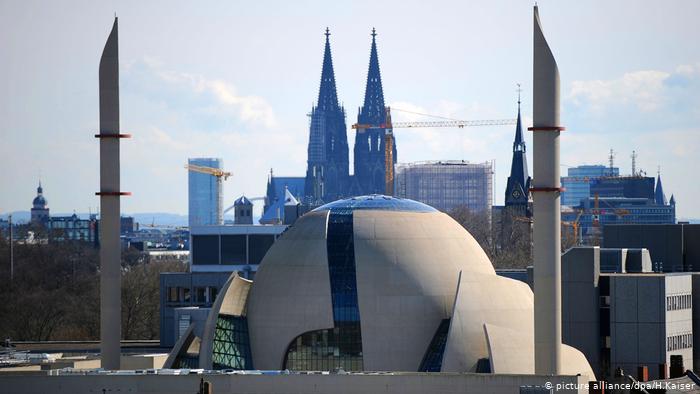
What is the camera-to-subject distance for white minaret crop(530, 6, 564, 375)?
82375mm

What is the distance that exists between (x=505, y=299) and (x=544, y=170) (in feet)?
28.9

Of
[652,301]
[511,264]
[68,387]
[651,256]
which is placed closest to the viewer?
[68,387]

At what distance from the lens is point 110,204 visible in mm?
88375

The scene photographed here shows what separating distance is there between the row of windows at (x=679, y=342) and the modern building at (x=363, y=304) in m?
11.4

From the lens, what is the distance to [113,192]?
88312 mm

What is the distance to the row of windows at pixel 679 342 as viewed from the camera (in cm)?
9919

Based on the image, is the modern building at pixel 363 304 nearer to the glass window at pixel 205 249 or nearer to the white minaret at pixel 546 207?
the white minaret at pixel 546 207

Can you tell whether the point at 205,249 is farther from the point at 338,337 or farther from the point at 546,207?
the point at 546,207

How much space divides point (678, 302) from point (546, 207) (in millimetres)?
20785

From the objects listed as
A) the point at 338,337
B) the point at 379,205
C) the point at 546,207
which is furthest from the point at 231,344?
the point at 546,207

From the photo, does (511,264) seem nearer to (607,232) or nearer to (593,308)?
(607,232)

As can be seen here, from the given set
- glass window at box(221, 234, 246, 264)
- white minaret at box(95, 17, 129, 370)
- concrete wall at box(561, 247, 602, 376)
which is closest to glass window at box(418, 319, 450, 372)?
concrete wall at box(561, 247, 602, 376)

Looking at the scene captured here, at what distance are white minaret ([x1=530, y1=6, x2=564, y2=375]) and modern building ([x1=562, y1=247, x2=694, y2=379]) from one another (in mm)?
16222

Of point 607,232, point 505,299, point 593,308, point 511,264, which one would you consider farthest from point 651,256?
point 511,264
